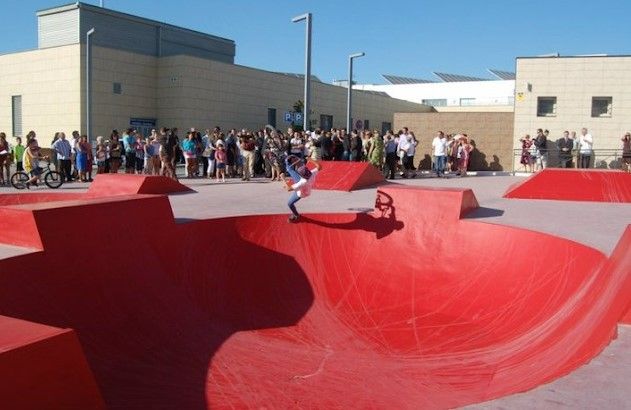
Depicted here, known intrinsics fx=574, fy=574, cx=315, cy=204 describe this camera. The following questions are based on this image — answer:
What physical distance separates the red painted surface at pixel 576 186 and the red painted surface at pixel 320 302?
3770 mm

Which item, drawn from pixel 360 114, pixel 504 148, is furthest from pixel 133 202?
pixel 360 114

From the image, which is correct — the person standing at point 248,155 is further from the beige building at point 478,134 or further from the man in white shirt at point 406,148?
the beige building at point 478,134

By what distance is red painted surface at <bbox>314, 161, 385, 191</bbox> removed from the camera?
15.1m

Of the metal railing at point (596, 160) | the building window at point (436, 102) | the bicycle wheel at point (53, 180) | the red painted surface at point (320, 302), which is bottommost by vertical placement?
the red painted surface at point (320, 302)

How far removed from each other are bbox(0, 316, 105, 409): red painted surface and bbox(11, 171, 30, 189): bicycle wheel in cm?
1221

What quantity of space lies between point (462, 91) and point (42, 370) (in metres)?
54.4

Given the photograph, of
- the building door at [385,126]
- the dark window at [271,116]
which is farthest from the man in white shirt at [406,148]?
the building door at [385,126]

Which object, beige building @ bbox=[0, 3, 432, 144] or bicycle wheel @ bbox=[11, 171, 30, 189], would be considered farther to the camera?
beige building @ bbox=[0, 3, 432, 144]

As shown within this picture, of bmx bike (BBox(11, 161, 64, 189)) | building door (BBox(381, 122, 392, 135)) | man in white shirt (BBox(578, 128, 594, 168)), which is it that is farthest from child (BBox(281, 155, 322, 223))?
building door (BBox(381, 122, 392, 135))

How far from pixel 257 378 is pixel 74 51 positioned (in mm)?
21852

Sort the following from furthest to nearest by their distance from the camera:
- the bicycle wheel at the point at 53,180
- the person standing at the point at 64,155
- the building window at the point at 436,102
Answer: the building window at the point at 436,102
the person standing at the point at 64,155
the bicycle wheel at the point at 53,180

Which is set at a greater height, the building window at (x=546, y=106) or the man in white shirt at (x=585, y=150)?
the building window at (x=546, y=106)

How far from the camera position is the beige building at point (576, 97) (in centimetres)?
2170

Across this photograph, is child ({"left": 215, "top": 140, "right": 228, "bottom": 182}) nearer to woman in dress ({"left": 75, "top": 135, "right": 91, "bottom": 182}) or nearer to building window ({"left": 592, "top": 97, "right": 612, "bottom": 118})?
woman in dress ({"left": 75, "top": 135, "right": 91, "bottom": 182})
